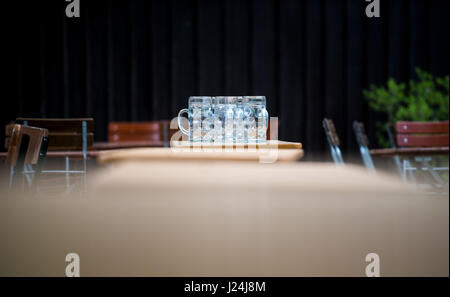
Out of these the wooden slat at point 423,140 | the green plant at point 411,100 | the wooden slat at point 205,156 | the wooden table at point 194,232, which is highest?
the green plant at point 411,100

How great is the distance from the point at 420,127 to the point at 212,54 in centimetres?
284

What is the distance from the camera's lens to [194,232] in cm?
148

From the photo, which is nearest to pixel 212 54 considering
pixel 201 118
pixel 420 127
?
pixel 420 127

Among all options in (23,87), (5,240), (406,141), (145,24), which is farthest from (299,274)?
(23,87)

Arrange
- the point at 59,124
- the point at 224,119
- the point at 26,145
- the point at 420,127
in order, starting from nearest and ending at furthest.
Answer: the point at 26,145 < the point at 224,119 < the point at 59,124 < the point at 420,127

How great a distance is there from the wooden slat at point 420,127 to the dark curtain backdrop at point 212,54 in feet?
7.49

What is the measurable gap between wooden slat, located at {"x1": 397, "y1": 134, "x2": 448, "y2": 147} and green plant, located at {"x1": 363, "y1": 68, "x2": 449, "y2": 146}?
1.33 meters

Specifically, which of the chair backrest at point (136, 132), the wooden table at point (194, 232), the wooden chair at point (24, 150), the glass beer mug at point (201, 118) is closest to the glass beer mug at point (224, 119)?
the glass beer mug at point (201, 118)

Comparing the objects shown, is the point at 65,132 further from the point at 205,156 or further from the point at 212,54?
the point at 212,54

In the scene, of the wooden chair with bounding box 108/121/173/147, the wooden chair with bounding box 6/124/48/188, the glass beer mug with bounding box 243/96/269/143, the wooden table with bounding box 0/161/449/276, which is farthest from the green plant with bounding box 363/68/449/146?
the wooden chair with bounding box 6/124/48/188

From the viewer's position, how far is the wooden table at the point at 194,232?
4.57 ft

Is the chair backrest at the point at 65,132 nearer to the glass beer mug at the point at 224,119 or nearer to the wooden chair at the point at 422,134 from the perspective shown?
the glass beer mug at the point at 224,119

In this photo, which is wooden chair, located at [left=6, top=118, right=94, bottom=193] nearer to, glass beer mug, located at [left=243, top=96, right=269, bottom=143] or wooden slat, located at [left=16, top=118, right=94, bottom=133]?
wooden slat, located at [left=16, top=118, right=94, bottom=133]
